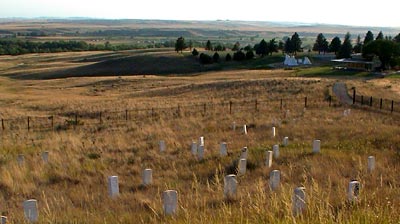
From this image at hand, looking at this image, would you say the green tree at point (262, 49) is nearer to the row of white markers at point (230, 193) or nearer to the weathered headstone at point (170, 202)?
the row of white markers at point (230, 193)

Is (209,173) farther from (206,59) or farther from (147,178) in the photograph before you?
(206,59)

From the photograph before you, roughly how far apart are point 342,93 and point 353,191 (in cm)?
3397

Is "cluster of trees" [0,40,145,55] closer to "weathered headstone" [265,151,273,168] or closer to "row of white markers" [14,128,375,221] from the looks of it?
"weathered headstone" [265,151,273,168]

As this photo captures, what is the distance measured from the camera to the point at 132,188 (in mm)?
10023

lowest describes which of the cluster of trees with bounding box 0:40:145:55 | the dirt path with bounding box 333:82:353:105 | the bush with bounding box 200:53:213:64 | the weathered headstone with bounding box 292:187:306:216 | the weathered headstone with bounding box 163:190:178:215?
the cluster of trees with bounding box 0:40:145:55

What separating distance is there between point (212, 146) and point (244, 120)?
→ 9075mm

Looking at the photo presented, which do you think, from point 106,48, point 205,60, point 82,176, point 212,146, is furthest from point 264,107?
point 106,48

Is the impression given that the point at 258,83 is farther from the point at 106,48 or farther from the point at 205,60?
the point at 106,48

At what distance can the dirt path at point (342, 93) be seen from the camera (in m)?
35.0

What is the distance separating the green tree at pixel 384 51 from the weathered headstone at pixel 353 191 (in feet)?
214

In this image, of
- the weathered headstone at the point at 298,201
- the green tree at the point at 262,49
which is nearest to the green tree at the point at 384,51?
the green tree at the point at 262,49

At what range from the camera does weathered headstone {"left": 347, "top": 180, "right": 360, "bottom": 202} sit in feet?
22.6

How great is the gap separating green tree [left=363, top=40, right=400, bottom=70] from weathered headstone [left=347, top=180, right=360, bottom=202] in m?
65.1

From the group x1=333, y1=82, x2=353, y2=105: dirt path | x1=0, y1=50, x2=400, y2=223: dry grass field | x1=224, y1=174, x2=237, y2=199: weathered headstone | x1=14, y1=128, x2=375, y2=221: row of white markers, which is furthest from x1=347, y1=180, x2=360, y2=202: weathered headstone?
x1=333, y1=82, x2=353, y2=105: dirt path
